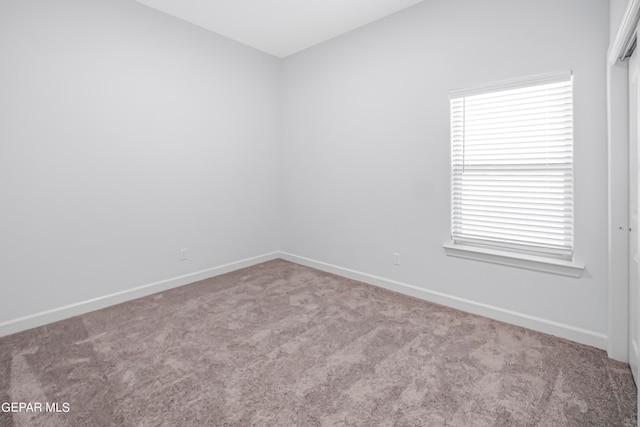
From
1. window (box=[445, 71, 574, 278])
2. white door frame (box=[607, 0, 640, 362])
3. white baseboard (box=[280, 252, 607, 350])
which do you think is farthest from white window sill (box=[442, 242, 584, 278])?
white baseboard (box=[280, 252, 607, 350])

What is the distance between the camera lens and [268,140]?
4738 millimetres

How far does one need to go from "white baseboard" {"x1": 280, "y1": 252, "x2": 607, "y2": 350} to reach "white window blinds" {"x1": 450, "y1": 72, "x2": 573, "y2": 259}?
21.7 inches

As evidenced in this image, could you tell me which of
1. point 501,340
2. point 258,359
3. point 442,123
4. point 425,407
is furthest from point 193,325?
point 442,123

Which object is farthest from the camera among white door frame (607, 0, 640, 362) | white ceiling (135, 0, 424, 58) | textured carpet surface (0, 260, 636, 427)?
white ceiling (135, 0, 424, 58)

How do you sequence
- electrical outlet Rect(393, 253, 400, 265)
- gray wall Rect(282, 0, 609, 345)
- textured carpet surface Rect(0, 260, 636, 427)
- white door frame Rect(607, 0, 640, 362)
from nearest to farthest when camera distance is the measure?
textured carpet surface Rect(0, 260, 636, 427), white door frame Rect(607, 0, 640, 362), gray wall Rect(282, 0, 609, 345), electrical outlet Rect(393, 253, 400, 265)

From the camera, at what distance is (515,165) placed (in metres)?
2.75

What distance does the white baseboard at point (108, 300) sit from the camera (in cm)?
276

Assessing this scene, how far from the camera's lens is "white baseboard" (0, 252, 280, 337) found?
9.05 ft

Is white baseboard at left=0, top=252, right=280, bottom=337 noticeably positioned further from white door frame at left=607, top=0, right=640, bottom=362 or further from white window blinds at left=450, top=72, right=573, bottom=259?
white door frame at left=607, top=0, right=640, bottom=362

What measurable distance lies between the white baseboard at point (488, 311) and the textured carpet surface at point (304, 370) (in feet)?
0.26

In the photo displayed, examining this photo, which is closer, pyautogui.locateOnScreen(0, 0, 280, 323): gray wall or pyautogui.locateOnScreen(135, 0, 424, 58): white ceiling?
pyautogui.locateOnScreen(0, 0, 280, 323): gray wall

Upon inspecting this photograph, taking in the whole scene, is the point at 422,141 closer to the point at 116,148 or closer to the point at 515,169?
the point at 515,169

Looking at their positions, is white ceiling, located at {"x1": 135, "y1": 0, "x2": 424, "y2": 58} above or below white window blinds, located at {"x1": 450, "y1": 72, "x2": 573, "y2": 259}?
above

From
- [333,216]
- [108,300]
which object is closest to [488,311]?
[333,216]
